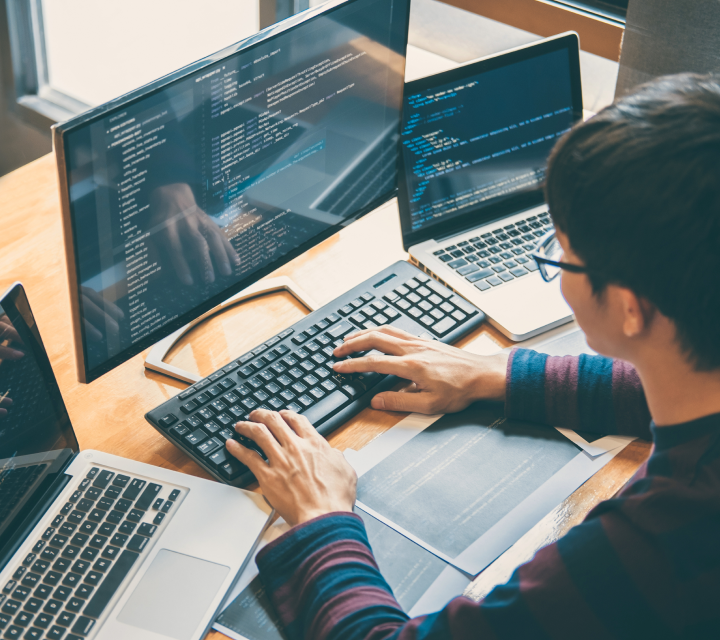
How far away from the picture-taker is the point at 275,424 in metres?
0.89

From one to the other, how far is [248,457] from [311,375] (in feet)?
0.54

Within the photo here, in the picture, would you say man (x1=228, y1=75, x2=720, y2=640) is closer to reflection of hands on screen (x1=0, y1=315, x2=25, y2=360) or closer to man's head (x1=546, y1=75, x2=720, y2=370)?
man's head (x1=546, y1=75, x2=720, y2=370)

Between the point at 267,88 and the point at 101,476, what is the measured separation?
1.71 feet

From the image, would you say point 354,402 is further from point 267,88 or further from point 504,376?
point 267,88

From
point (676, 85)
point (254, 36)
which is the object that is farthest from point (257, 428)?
point (676, 85)

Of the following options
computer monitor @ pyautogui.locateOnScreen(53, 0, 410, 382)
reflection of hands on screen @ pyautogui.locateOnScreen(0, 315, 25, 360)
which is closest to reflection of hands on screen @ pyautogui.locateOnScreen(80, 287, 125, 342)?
computer monitor @ pyautogui.locateOnScreen(53, 0, 410, 382)

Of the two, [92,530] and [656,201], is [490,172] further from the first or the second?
[92,530]

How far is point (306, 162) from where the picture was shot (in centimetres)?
104

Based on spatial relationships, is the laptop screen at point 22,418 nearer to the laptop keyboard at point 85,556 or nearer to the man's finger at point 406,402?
the laptop keyboard at point 85,556

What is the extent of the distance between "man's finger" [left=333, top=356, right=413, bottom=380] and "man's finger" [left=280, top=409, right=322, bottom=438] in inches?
4.2

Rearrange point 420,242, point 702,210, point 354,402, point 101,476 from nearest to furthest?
1. point 702,210
2. point 101,476
3. point 354,402
4. point 420,242

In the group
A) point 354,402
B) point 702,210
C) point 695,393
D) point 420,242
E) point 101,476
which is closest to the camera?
point 702,210

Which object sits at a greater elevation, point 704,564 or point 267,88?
point 267,88

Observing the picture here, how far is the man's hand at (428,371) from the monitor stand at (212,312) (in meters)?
0.18
